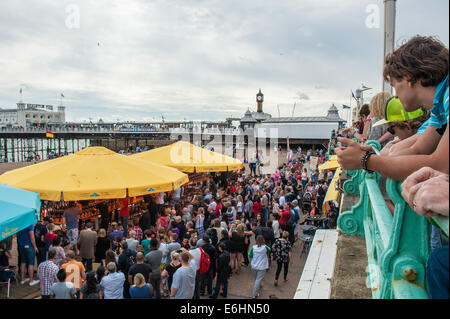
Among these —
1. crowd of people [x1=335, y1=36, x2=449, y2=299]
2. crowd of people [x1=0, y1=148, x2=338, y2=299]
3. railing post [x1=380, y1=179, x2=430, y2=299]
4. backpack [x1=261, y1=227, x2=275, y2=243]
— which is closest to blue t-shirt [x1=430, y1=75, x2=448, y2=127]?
crowd of people [x1=335, y1=36, x2=449, y2=299]

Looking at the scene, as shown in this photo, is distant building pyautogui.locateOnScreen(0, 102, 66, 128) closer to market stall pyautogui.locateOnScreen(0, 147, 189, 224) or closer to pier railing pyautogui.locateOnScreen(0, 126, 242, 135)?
pier railing pyautogui.locateOnScreen(0, 126, 242, 135)

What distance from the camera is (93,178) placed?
363 inches

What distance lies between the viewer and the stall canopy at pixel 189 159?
14508 millimetres

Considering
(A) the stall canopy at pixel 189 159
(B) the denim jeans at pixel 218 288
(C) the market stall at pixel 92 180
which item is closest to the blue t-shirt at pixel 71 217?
(C) the market stall at pixel 92 180

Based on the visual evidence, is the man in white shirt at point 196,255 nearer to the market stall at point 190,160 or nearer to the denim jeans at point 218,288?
the denim jeans at point 218,288

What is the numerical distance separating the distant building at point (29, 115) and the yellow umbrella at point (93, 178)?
434 ft

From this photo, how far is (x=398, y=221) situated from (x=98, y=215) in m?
10.9

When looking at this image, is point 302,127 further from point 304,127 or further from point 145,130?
point 145,130

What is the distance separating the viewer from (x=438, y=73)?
1.38 meters

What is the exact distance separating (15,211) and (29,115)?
148 m

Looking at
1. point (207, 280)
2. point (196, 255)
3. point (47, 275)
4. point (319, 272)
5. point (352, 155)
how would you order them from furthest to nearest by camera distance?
point (207, 280) < point (196, 255) < point (47, 275) < point (319, 272) < point (352, 155)

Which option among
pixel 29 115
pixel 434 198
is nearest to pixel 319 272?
pixel 434 198
